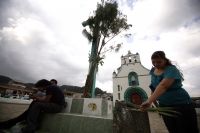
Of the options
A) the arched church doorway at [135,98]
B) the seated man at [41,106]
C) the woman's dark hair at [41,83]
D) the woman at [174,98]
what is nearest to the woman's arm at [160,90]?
the woman at [174,98]

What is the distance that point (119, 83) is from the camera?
16141 mm

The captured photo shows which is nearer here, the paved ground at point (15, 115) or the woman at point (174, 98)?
the woman at point (174, 98)

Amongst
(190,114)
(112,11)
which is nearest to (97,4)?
(112,11)

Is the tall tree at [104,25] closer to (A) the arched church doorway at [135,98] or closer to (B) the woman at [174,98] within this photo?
(B) the woman at [174,98]

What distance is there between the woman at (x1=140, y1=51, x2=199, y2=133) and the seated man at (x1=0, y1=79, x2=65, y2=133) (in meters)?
1.75

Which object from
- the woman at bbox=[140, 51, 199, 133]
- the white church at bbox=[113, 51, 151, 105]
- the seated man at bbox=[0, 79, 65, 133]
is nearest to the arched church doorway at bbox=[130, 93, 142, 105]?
the white church at bbox=[113, 51, 151, 105]

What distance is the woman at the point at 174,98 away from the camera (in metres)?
0.86

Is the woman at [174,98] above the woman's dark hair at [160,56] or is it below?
below

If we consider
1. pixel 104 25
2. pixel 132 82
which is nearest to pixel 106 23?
pixel 104 25

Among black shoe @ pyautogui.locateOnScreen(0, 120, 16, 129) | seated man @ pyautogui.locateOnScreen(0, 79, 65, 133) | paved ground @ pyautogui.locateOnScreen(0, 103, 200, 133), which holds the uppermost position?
seated man @ pyautogui.locateOnScreen(0, 79, 65, 133)

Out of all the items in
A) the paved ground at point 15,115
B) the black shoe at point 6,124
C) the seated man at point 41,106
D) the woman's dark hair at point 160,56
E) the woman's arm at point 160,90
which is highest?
the woman's dark hair at point 160,56

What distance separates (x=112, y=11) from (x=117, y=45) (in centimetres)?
187

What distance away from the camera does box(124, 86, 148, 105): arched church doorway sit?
1402cm

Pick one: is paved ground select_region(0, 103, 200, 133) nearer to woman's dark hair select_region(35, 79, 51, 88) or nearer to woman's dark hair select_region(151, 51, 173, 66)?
woman's dark hair select_region(35, 79, 51, 88)
